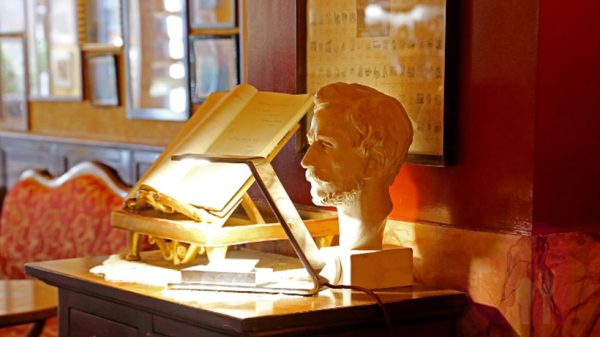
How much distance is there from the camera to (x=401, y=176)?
9.22 feet

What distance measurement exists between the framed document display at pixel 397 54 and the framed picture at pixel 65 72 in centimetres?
308

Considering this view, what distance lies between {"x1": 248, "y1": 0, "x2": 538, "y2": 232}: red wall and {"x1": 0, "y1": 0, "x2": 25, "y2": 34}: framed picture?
13.7ft

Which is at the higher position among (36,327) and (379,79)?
(379,79)

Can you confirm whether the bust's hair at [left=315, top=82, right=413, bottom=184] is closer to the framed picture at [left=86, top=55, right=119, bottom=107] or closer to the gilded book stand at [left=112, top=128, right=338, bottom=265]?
the gilded book stand at [left=112, top=128, right=338, bottom=265]

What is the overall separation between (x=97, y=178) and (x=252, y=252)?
7.62 feet

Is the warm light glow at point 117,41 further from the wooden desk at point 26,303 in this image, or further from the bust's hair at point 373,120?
the bust's hair at point 373,120

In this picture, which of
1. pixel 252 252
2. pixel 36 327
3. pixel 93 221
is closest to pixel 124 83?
pixel 93 221

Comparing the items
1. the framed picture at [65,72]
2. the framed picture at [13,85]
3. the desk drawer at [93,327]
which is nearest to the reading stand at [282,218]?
the desk drawer at [93,327]

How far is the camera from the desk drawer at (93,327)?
270 cm

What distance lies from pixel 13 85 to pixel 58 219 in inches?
55.8

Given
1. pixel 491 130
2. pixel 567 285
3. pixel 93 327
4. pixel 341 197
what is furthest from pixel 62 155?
pixel 567 285

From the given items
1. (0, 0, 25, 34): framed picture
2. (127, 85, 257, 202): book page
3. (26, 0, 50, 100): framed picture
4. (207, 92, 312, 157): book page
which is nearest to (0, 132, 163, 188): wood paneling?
(26, 0, 50, 100): framed picture

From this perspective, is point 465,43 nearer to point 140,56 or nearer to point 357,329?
point 357,329

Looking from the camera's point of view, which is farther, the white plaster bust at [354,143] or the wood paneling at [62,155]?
the wood paneling at [62,155]
